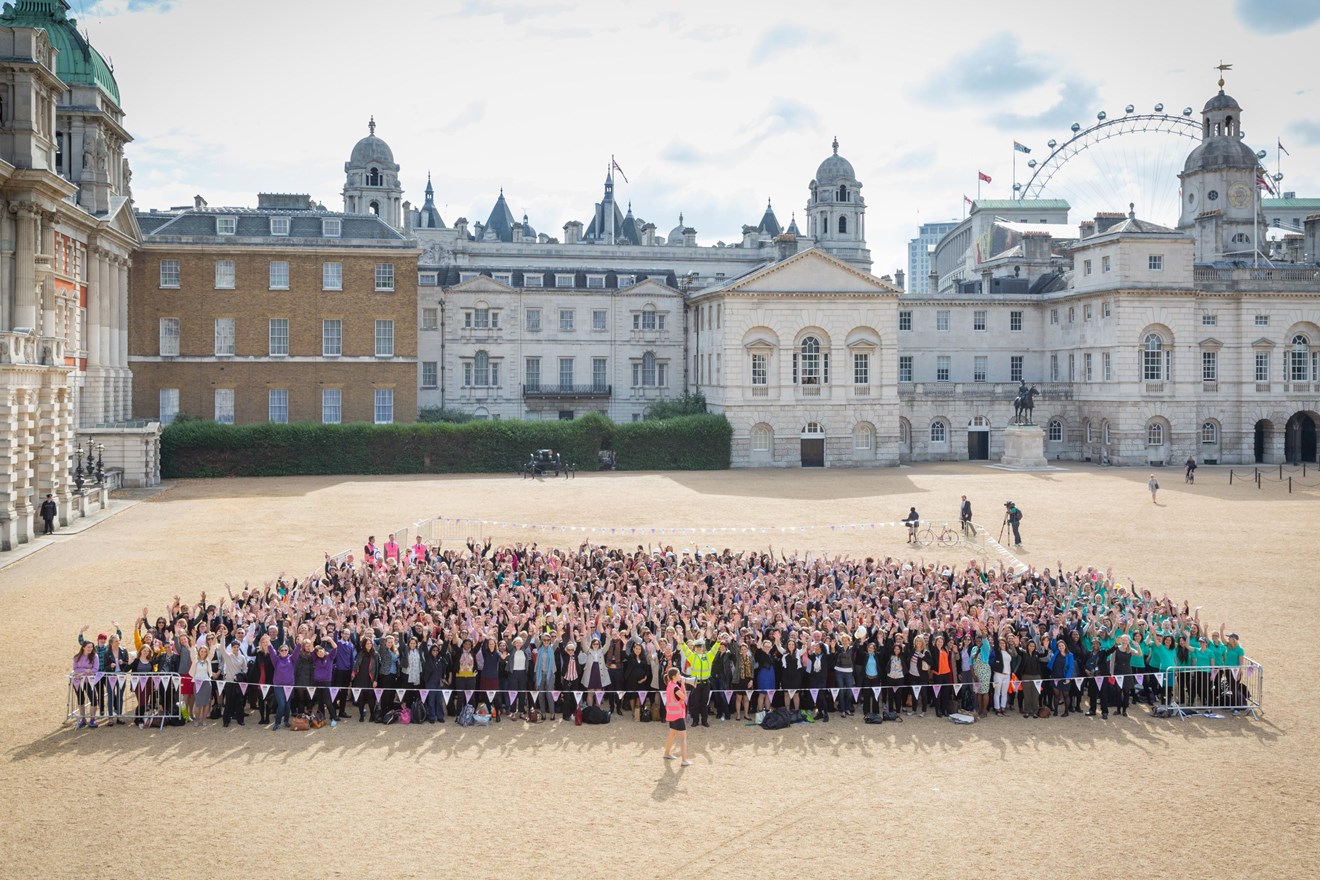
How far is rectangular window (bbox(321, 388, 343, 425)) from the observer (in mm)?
61562

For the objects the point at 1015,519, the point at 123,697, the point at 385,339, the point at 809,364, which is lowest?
the point at 123,697

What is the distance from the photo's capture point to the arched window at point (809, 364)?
6262cm

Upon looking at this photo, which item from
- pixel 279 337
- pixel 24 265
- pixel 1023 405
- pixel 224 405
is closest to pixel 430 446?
pixel 279 337

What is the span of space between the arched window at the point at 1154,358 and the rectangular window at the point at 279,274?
47379mm

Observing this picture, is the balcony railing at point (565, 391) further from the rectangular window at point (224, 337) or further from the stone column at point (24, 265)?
the stone column at point (24, 265)

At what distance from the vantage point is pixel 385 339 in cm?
6200

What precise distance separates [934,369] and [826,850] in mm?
59378

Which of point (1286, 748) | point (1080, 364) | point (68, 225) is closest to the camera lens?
point (1286, 748)

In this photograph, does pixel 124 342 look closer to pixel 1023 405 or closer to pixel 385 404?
pixel 385 404

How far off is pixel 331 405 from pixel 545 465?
1332 cm

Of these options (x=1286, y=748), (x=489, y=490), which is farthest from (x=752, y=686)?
(x=489, y=490)

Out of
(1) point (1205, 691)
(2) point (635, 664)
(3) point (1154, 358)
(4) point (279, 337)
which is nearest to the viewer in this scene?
(2) point (635, 664)

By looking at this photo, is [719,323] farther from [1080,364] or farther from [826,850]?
[826,850]

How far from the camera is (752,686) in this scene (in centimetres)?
1877
